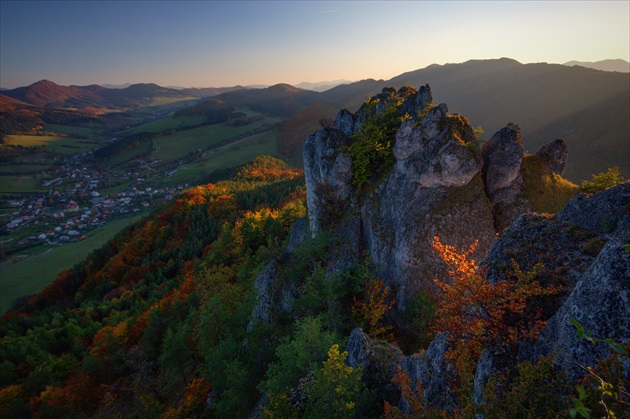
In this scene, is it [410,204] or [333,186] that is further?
[333,186]

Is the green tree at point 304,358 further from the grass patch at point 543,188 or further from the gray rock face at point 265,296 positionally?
the grass patch at point 543,188

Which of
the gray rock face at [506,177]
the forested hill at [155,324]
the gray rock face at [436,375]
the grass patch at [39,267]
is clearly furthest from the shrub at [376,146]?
the grass patch at [39,267]

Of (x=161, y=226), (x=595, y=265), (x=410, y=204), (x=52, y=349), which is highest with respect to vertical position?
(x=595, y=265)

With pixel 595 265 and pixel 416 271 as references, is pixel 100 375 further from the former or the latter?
pixel 595 265

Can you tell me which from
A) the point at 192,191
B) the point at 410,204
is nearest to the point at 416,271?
the point at 410,204

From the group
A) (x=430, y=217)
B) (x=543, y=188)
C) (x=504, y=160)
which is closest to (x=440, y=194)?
(x=430, y=217)

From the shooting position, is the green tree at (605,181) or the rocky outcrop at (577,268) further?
the green tree at (605,181)
